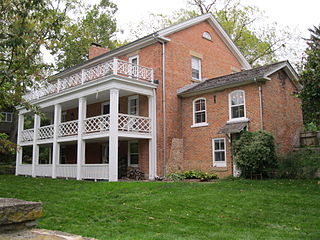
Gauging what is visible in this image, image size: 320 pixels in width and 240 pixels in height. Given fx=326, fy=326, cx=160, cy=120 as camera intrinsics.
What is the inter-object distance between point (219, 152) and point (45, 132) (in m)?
11.5

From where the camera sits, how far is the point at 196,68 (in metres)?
21.0

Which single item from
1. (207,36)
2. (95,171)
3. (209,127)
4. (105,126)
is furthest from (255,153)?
(207,36)

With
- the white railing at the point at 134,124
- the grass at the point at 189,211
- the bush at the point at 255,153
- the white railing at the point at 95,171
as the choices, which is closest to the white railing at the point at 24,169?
the white railing at the point at 95,171

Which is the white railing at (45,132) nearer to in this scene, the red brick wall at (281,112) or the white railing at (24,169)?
the white railing at (24,169)

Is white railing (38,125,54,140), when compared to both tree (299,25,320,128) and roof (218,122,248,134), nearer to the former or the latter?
roof (218,122,248,134)

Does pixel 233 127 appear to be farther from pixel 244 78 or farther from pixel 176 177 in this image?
pixel 176 177

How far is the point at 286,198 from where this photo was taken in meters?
9.59

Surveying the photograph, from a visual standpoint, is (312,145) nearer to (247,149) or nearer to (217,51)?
(247,149)

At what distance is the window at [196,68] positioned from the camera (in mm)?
20781

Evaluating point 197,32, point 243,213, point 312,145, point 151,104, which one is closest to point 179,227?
point 243,213

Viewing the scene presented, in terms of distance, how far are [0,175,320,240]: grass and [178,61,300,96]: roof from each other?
5.43 m

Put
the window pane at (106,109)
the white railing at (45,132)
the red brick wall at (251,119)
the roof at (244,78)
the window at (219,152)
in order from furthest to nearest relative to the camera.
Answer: the window pane at (106,109) < the white railing at (45,132) < the window at (219,152) < the red brick wall at (251,119) < the roof at (244,78)

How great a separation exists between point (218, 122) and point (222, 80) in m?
2.36

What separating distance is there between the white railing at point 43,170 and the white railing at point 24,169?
3.96ft
